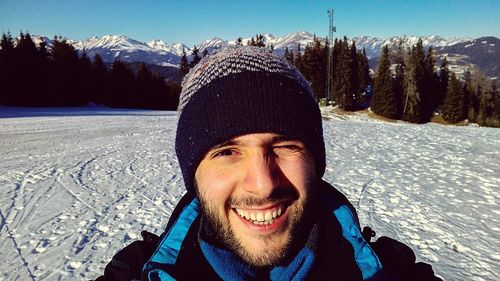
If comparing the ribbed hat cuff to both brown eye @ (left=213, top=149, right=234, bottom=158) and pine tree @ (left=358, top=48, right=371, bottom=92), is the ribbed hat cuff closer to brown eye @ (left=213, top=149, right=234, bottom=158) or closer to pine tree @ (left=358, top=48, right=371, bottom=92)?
brown eye @ (left=213, top=149, right=234, bottom=158)

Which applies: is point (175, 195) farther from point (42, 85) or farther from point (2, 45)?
point (2, 45)

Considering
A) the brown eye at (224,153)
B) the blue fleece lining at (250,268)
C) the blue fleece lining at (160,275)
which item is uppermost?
the brown eye at (224,153)

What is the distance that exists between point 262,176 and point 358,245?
2.10ft

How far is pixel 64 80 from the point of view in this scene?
3850 cm

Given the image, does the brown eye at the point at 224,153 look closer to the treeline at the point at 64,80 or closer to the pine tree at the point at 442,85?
the treeline at the point at 64,80

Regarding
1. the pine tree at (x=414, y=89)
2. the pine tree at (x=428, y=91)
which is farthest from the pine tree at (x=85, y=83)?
the pine tree at (x=428, y=91)

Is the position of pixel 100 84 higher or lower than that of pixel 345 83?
higher

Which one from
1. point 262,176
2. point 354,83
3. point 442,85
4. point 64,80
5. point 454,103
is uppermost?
point 64,80

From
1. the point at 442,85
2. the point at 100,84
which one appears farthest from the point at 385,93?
the point at 100,84

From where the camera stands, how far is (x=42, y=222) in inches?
207

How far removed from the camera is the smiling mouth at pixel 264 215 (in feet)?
5.40

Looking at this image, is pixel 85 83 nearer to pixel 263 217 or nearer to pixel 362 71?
pixel 362 71

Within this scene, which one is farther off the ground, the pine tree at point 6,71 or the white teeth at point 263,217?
the pine tree at point 6,71

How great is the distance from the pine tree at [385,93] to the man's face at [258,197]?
150 ft
